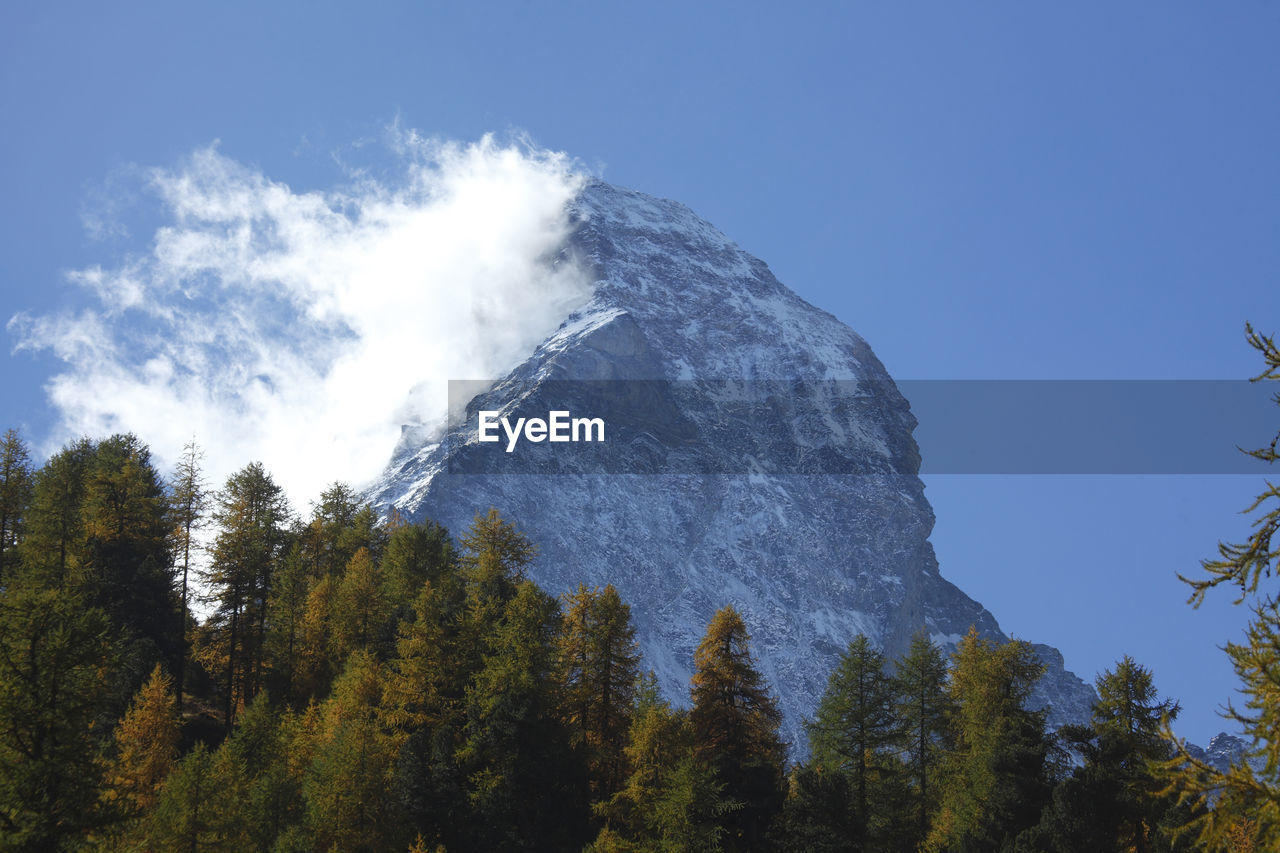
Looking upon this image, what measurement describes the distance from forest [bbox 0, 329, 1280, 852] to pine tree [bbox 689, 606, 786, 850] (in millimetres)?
112

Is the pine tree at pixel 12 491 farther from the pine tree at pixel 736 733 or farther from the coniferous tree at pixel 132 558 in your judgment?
the pine tree at pixel 736 733

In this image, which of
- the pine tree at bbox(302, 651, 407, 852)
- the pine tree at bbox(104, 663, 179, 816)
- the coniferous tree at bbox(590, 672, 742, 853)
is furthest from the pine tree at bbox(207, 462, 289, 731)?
the coniferous tree at bbox(590, 672, 742, 853)

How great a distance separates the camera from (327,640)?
59344 mm

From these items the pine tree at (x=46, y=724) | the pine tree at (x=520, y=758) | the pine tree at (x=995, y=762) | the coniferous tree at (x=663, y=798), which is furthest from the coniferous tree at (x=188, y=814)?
the pine tree at (x=995, y=762)

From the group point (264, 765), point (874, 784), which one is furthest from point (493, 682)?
point (874, 784)

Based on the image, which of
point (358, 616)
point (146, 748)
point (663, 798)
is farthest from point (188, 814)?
point (358, 616)

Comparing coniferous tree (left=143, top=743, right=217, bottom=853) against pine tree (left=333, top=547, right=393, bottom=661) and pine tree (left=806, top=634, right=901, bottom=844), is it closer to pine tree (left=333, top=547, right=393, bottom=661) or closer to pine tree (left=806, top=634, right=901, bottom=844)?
pine tree (left=333, top=547, right=393, bottom=661)

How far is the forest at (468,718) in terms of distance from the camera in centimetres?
3934

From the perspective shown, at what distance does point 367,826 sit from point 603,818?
32.3ft

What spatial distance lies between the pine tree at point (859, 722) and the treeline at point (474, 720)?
14 centimetres

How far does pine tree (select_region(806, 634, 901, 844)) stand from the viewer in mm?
45594

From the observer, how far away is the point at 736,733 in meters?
45.2

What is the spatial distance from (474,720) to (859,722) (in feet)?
54.9

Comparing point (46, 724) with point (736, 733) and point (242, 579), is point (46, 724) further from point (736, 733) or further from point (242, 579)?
point (242, 579)
